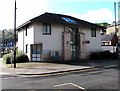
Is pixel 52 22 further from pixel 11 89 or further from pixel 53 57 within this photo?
pixel 11 89

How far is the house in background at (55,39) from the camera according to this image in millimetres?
16266

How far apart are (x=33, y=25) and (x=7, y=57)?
540cm

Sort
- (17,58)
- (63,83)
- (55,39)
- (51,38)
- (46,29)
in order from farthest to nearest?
1. (55,39)
2. (51,38)
3. (46,29)
4. (17,58)
5. (63,83)

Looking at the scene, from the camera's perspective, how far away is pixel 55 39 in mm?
17312

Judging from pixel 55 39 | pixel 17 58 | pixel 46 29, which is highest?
pixel 46 29

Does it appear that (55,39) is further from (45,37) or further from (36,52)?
(36,52)

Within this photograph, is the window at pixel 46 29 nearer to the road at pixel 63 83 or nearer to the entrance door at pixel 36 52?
the entrance door at pixel 36 52

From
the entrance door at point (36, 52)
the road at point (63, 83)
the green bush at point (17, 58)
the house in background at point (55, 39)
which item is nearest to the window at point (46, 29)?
the house in background at point (55, 39)

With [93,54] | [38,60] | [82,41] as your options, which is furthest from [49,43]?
[93,54]

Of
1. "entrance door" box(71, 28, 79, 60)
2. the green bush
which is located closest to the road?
the green bush

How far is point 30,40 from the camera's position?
16906 mm

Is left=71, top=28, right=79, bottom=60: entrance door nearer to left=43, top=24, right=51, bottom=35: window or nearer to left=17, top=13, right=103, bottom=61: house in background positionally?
left=17, top=13, right=103, bottom=61: house in background

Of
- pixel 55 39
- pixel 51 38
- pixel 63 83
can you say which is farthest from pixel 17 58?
pixel 63 83

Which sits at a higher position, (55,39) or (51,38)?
(51,38)
